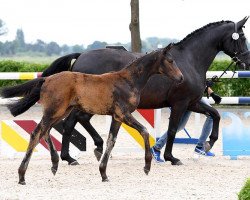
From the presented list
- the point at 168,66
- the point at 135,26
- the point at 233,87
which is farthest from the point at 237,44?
the point at 135,26

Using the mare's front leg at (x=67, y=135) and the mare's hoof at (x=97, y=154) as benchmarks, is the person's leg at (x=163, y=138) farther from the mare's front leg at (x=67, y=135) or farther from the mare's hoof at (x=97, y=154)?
the mare's front leg at (x=67, y=135)

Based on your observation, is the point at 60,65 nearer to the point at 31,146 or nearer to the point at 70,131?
the point at 70,131

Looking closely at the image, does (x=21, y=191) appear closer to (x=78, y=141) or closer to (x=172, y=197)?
(x=172, y=197)

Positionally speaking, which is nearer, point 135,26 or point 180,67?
point 180,67

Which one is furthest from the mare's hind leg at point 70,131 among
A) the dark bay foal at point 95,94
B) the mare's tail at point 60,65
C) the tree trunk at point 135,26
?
the tree trunk at point 135,26

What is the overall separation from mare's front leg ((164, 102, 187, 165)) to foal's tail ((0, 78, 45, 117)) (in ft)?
6.91

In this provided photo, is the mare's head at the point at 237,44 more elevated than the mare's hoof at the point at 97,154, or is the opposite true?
the mare's head at the point at 237,44

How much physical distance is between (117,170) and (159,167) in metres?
0.62

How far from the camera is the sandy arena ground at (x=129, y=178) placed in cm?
808

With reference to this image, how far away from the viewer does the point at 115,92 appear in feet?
29.3

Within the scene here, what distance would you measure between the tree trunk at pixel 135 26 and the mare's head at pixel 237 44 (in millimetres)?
9383

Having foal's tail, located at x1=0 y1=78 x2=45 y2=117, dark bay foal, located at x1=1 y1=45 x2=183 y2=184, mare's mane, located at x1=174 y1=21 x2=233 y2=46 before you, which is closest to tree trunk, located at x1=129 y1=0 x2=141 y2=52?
mare's mane, located at x1=174 y1=21 x2=233 y2=46

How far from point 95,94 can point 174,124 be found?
6.41 feet

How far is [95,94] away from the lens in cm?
892
